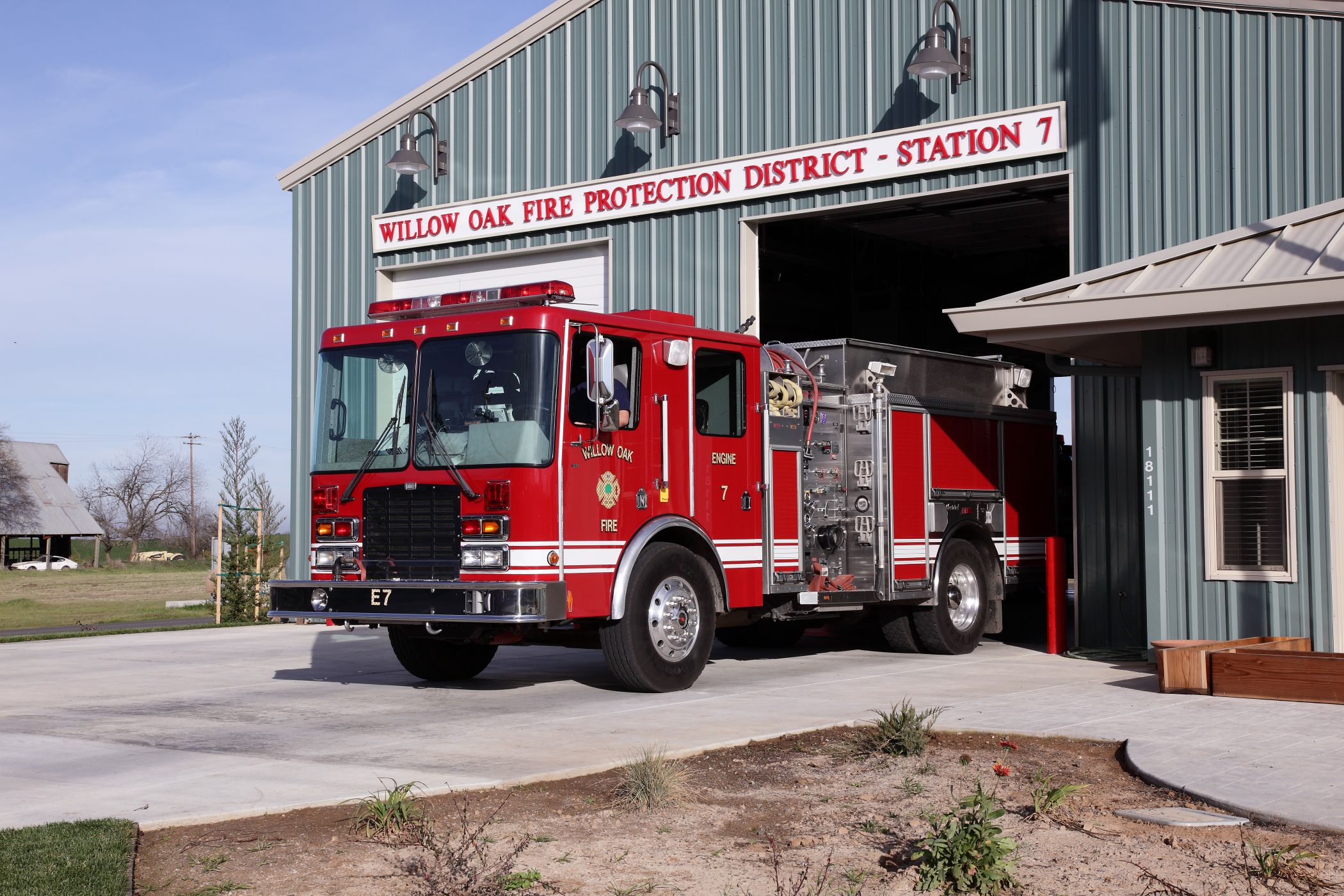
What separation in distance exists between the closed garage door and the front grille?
28.4 ft

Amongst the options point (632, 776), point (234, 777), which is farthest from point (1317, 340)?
point (234, 777)

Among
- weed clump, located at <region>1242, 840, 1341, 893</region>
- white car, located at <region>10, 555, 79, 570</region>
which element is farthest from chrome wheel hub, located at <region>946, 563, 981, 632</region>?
white car, located at <region>10, 555, 79, 570</region>

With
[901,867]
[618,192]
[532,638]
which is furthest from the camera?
[618,192]

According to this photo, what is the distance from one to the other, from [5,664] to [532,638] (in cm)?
729

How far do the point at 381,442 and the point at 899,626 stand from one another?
6.14 metres

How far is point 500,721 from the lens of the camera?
10.1 meters

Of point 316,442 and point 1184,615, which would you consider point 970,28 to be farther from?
point 316,442

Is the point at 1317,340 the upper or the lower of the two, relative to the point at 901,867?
upper

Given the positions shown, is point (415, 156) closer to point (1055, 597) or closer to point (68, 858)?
point (1055, 597)

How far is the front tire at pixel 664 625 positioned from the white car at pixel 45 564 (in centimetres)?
7047

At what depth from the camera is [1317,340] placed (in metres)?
11.8

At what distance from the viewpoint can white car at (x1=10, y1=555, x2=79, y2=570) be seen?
248ft

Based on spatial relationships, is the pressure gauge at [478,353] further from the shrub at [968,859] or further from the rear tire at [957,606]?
the shrub at [968,859]

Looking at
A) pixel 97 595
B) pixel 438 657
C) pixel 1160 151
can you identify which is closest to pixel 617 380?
pixel 438 657
